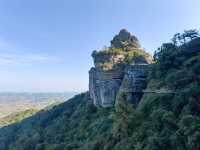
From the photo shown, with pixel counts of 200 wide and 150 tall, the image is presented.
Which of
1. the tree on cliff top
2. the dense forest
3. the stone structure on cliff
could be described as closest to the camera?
the dense forest

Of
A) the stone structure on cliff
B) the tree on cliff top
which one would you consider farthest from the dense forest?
the tree on cliff top

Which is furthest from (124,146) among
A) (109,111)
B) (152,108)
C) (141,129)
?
(109,111)

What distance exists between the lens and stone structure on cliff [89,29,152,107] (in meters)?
32.9

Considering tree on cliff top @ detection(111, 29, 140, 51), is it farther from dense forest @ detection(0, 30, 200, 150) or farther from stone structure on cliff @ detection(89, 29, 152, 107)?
dense forest @ detection(0, 30, 200, 150)

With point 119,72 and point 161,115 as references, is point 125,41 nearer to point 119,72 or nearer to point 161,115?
point 119,72

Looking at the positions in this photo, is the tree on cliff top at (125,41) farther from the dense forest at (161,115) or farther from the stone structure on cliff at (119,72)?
the dense forest at (161,115)

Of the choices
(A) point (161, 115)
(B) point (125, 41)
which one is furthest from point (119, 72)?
(B) point (125, 41)

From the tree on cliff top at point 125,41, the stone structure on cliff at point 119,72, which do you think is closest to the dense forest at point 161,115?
the stone structure on cliff at point 119,72

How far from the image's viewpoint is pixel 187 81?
26.2 m

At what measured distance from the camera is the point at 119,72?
128 feet

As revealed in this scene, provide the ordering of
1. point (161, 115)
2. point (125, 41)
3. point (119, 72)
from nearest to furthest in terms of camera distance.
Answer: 1. point (161, 115)
2. point (119, 72)
3. point (125, 41)

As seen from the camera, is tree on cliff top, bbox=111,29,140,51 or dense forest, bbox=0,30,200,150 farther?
tree on cliff top, bbox=111,29,140,51

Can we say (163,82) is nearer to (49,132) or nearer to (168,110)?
(168,110)

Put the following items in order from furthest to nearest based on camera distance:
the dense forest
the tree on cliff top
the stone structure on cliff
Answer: the tree on cliff top → the stone structure on cliff → the dense forest
